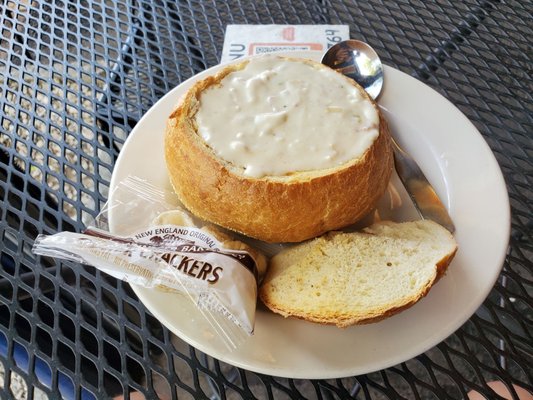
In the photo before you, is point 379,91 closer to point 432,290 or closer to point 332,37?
point 332,37

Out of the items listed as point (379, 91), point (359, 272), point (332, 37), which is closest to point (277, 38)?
point (332, 37)

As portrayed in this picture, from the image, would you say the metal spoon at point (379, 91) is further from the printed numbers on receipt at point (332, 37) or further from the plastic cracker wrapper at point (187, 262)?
the plastic cracker wrapper at point (187, 262)

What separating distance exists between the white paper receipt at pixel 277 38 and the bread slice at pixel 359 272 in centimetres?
57

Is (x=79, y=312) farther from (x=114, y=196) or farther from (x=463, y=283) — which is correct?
(x=463, y=283)

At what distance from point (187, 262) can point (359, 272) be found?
260 millimetres

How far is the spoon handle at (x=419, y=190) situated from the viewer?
79 cm

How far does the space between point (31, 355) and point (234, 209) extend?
1.24 feet

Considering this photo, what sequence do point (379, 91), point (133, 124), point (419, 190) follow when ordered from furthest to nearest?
point (133, 124), point (379, 91), point (419, 190)

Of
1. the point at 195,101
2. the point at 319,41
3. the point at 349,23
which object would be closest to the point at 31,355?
the point at 195,101

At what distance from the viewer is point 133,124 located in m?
1.12

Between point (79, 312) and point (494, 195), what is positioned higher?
point (494, 195)

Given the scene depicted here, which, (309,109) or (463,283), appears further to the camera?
(309,109)

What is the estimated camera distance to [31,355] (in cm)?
72

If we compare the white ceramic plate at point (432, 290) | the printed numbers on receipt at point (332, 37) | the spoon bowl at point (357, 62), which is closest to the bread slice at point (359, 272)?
the white ceramic plate at point (432, 290)
